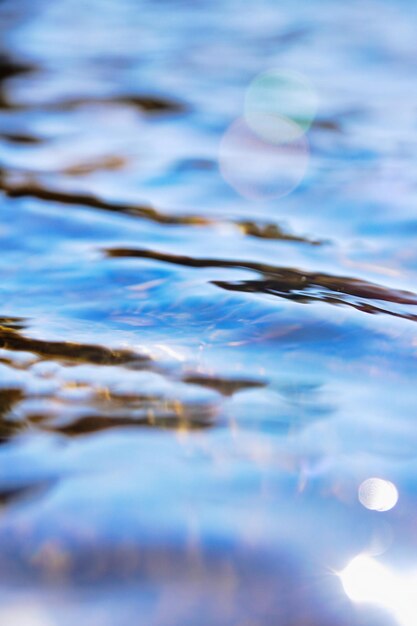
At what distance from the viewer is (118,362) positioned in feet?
4.84

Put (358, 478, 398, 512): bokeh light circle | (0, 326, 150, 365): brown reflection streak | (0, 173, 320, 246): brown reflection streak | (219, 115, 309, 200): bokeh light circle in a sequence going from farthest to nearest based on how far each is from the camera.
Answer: (219, 115, 309, 200): bokeh light circle
(0, 173, 320, 246): brown reflection streak
(0, 326, 150, 365): brown reflection streak
(358, 478, 398, 512): bokeh light circle

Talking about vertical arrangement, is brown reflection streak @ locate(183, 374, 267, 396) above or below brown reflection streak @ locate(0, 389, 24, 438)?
above

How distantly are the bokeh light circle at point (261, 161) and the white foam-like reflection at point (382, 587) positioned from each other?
1.75 m

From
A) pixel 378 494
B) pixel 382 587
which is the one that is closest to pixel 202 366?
pixel 378 494

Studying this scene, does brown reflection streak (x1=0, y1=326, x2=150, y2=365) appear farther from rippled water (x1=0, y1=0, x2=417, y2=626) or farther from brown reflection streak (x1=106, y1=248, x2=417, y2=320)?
brown reflection streak (x1=106, y1=248, x2=417, y2=320)

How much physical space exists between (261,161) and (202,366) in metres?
1.73

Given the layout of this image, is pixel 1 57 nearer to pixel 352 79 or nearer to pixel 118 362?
pixel 352 79

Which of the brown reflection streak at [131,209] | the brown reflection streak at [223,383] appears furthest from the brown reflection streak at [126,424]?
the brown reflection streak at [131,209]

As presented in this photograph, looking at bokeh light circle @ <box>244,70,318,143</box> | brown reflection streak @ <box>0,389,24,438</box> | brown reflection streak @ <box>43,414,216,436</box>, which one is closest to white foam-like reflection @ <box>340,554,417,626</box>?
brown reflection streak @ <box>43,414,216,436</box>

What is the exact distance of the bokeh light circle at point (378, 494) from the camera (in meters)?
1.07

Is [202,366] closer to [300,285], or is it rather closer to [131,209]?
[300,285]

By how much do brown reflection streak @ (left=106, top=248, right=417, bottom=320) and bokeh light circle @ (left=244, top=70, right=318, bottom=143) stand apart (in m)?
1.42

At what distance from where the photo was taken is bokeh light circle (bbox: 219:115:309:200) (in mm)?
2674

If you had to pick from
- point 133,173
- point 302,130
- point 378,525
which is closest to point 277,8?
point 302,130
